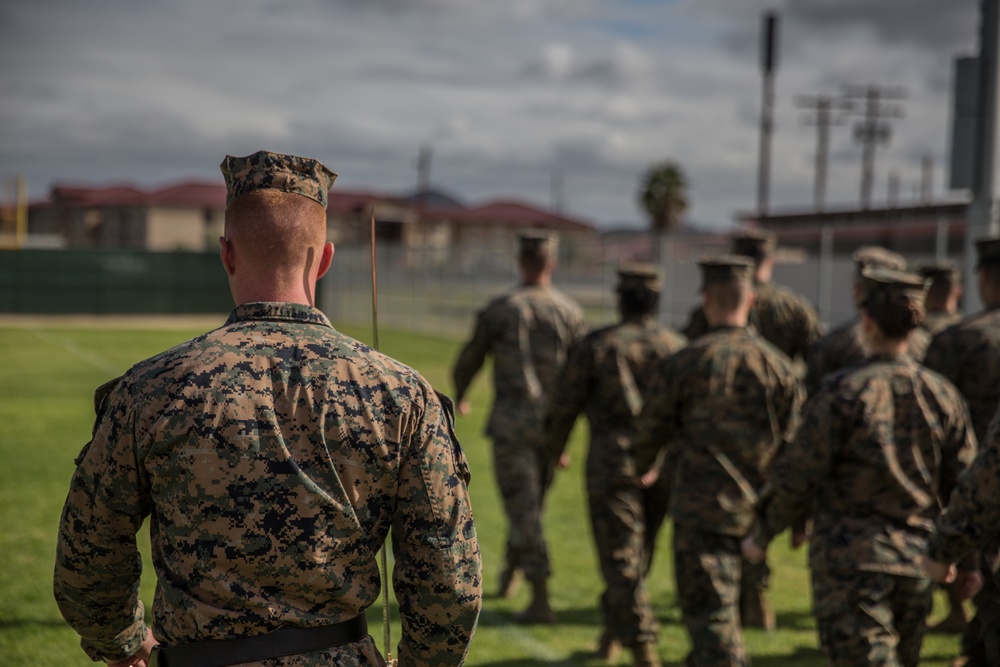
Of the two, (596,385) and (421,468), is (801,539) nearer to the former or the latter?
(596,385)

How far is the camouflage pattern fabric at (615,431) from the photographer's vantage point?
619 cm

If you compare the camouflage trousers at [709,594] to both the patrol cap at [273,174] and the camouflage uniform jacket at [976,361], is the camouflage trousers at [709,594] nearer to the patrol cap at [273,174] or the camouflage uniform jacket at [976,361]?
the camouflage uniform jacket at [976,361]

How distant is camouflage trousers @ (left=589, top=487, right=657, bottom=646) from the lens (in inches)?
238

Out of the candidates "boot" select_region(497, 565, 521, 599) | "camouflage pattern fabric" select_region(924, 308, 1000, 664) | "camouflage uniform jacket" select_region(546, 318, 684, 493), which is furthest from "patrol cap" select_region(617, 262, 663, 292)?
"boot" select_region(497, 565, 521, 599)

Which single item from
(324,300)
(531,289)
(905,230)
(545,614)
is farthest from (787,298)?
(324,300)

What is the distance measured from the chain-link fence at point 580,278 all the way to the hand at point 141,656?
12.2 meters

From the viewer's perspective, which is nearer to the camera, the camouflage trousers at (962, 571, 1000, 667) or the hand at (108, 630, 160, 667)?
the hand at (108, 630, 160, 667)

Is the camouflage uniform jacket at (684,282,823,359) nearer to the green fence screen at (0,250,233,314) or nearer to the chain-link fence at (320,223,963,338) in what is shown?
the chain-link fence at (320,223,963,338)

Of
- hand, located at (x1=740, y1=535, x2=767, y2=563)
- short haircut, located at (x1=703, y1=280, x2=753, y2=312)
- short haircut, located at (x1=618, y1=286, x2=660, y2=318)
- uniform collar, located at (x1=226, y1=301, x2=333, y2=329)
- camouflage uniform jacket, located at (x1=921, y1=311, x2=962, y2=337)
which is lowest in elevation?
hand, located at (x1=740, y1=535, x2=767, y2=563)

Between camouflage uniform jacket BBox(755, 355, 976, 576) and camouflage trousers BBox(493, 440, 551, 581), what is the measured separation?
2.78 metres

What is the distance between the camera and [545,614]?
706 centimetres

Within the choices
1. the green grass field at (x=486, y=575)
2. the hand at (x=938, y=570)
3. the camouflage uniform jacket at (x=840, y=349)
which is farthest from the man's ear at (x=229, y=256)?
the camouflage uniform jacket at (x=840, y=349)

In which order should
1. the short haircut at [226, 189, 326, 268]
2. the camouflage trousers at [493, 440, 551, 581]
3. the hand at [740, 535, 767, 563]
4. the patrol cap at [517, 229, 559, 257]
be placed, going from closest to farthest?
the short haircut at [226, 189, 326, 268] < the hand at [740, 535, 767, 563] < the camouflage trousers at [493, 440, 551, 581] < the patrol cap at [517, 229, 559, 257]

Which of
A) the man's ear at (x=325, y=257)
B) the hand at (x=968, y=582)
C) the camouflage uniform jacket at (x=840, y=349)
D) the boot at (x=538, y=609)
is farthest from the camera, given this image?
the camouflage uniform jacket at (x=840, y=349)
